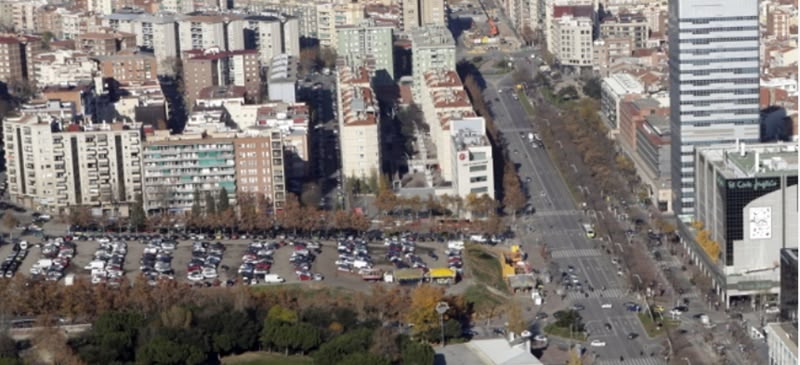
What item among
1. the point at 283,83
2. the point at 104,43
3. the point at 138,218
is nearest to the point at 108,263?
the point at 138,218

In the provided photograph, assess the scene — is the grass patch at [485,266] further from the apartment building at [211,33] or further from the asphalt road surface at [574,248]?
the apartment building at [211,33]

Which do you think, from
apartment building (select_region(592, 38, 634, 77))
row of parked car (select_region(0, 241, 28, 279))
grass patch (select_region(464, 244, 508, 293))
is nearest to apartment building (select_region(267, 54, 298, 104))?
apartment building (select_region(592, 38, 634, 77))

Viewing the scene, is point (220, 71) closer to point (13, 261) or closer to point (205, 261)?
point (13, 261)

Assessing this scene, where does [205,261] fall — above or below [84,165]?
below

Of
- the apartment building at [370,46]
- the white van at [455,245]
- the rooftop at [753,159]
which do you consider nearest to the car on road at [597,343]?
the rooftop at [753,159]

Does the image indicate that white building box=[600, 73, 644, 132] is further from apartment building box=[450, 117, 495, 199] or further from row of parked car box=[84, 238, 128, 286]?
row of parked car box=[84, 238, 128, 286]

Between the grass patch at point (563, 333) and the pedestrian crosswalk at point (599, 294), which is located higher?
the pedestrian crosswalk at point (599, 294)
